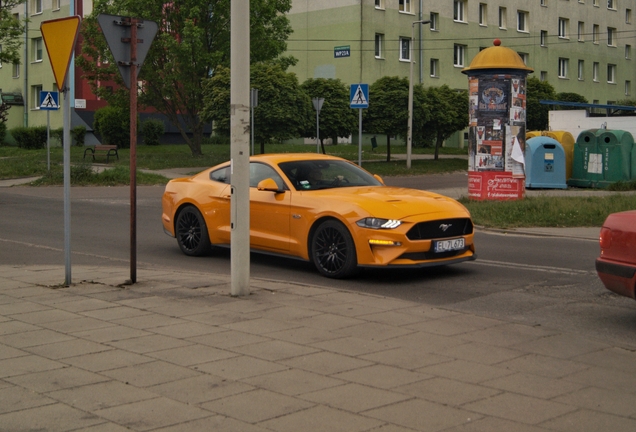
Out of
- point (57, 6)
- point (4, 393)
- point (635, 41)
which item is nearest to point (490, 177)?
point (4, 393)

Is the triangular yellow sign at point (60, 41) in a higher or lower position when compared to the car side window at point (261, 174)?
higher

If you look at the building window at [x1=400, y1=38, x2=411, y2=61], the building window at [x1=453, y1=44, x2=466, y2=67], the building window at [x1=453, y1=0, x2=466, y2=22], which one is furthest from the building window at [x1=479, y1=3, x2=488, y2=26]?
the building window at [x1=400, y1=38, x2=411, y2=61]

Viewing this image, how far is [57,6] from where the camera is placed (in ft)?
193

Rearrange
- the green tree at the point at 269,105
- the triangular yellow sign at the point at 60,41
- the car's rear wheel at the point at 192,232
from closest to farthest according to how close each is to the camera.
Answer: the triangular yellow sign at the point at 60,41 < the car's rear wheel at the point at 192,232 < the green tree at the point at 269,105

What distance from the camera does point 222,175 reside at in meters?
12.0

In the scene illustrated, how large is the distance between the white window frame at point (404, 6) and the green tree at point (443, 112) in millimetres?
13386

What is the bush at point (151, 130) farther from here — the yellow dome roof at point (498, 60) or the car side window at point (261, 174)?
the car side window at point (261, 174)

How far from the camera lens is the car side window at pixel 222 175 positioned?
1191 cm

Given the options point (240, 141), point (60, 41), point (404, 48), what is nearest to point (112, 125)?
point (404, 48)

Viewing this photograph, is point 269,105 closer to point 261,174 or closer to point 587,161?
point 587,161

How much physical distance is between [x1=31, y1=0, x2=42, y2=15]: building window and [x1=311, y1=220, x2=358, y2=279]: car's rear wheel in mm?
56399

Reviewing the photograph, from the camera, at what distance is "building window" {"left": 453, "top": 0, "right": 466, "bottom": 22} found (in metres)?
59.9

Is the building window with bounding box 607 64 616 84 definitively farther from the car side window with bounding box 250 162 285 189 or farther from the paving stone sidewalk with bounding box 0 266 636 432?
the paving stone sidewalk with bounding box 0 266 636 432

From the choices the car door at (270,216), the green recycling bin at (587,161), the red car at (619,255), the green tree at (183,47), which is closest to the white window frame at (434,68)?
the green tree at (183,47)
